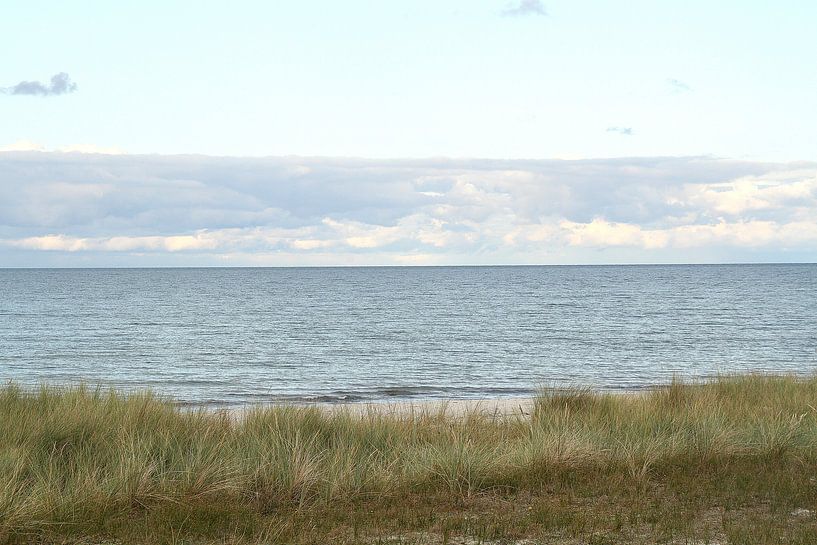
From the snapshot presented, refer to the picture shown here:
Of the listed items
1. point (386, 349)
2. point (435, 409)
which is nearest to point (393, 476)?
point (435, 409)

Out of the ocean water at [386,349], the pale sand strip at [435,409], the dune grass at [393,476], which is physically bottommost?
the ocean water at [386,349]

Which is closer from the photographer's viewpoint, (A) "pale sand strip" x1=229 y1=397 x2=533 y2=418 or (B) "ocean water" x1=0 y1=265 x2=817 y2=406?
(A) "pale sand strip" x1=229 y1=397 x2=533 y2=418

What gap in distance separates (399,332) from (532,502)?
41741 mm

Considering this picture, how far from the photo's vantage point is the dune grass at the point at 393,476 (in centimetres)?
755

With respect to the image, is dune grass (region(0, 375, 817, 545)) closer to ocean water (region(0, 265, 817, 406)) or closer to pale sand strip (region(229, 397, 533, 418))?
pale sand strip (region(229, 397, 533, 418))

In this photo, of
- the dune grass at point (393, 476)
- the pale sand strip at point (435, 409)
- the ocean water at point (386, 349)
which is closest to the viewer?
the dune grass at point (393, 476)

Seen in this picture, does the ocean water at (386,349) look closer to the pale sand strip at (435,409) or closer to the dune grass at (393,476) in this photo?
the pale sand strip at (435,409)

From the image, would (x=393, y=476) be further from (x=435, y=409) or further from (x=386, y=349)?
(x=386, y=349)

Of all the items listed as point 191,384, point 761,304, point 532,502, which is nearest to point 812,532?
point 532,502

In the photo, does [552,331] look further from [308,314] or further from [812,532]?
[812,532]

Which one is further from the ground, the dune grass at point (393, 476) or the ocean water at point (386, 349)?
the dune grass at point (393, 476)

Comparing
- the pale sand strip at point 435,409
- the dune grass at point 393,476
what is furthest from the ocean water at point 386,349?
the dune grass at point 393,476

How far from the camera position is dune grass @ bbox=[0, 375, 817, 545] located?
297 inches

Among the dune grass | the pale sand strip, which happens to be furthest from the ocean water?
the dune grass
